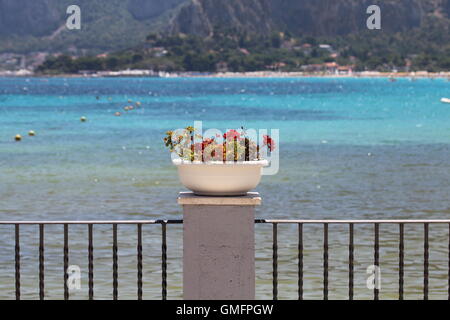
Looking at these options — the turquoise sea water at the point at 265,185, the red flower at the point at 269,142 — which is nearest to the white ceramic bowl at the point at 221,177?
the red flower at the point at 269,142

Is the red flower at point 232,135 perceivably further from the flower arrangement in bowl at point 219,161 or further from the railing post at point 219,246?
the railing post at point 219,246

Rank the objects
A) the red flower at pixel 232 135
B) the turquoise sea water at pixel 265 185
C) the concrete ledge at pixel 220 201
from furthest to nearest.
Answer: the turquoise sea water at pixel 265 185 < the red flower at pixel 232 135 < the concrete ledge at pixel 220 201

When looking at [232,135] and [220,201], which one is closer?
[220,201]

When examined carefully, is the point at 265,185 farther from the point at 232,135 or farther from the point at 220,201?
the point at 220,201

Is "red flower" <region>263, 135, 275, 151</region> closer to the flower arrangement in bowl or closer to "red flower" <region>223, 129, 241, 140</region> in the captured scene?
the flower arrangement in bowl

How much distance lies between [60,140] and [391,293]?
4519 cm

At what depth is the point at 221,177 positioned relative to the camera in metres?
8.34

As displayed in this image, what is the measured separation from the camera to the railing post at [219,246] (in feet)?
27.3

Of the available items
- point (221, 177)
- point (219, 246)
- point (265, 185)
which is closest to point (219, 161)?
point (221, 177)

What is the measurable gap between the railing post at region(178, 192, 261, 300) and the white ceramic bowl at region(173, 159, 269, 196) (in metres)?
0.09

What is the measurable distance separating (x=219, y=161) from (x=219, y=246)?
0.72m

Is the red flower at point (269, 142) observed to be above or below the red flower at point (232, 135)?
below

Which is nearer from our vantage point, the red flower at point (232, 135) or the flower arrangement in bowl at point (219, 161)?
the flower arrangement in bowl at point (219, 161)

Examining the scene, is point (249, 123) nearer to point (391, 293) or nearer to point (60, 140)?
point (60, 140)
